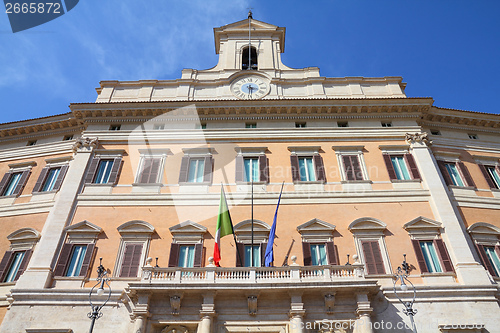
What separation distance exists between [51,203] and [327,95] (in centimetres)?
1460

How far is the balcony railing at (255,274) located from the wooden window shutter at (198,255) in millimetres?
1051

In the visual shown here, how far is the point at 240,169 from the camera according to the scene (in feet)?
60.4

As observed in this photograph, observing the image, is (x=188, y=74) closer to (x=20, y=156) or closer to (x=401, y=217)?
(x=20, y=156)

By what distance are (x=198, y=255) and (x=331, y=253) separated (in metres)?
5.25

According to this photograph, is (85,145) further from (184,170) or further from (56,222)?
(184,170)

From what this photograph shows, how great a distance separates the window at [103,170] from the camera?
1828cm

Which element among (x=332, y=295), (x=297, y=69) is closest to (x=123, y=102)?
(x=297, y=69)

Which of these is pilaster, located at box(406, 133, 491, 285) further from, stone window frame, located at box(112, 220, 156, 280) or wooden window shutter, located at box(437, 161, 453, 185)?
stone window frame, located at box(112, 220, 156, 280)

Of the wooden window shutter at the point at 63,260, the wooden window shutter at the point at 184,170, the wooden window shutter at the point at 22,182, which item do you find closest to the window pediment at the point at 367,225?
the wooden window shutter at the point at 184,170

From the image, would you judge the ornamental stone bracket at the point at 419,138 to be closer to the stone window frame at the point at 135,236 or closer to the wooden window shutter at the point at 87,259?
the stone window frame at the point at 135,236

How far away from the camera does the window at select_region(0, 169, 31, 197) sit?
18.9 metres

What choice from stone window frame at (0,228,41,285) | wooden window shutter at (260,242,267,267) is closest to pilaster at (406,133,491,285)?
wooden window shutter at (260,242,267,267)

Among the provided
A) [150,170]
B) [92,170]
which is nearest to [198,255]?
[150,170]

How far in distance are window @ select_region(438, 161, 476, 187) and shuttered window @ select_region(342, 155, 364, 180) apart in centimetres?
405
